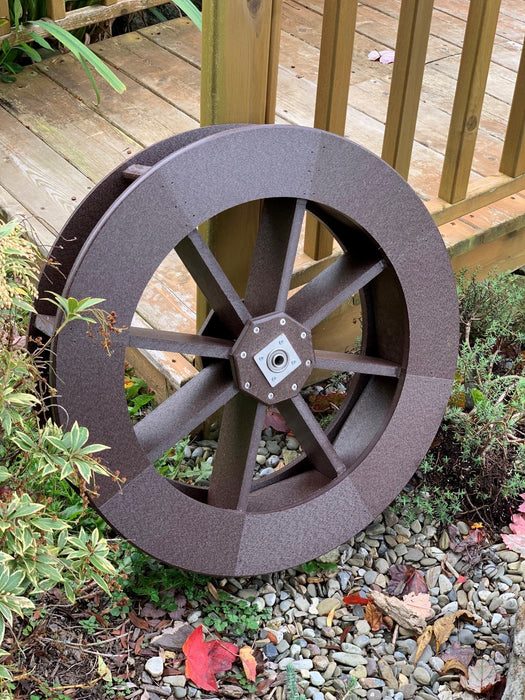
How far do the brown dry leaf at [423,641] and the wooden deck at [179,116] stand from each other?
87 centimetres

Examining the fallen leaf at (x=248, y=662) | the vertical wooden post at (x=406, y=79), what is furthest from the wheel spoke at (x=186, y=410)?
the vertical wooden post at (x=406, y=79)

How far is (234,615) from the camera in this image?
2.19m

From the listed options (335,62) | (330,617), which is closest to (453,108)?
(335,62)

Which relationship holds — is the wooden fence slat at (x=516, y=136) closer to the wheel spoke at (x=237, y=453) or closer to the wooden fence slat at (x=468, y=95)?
the wooden fence slat at (x=468, y=95)

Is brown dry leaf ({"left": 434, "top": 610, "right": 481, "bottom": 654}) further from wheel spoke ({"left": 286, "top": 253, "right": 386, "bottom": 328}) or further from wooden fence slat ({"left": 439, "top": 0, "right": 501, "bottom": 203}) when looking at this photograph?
wooden fence slat ({"left": 439, "top": 0, "right": 501, "bottom": 203})

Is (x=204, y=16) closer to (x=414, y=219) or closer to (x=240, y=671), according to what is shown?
(x=414, y=219)

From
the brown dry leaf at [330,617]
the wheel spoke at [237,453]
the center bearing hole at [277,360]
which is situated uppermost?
the center bearing hole at [277,360]

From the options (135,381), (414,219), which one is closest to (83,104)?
(135,381)

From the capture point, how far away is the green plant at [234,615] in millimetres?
2174

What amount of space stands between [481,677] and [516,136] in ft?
5.29

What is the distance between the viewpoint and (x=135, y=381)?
273 centimetres

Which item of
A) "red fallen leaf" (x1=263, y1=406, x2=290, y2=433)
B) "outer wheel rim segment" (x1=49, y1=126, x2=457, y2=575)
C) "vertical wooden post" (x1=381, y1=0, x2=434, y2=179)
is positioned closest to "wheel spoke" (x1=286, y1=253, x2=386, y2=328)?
"outer wheel rim segment" (x1=49, y1=126, x2=457, y2=575)

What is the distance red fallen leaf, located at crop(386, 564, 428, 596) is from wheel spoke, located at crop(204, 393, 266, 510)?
1.62 feet

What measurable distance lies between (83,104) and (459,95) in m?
1.43
